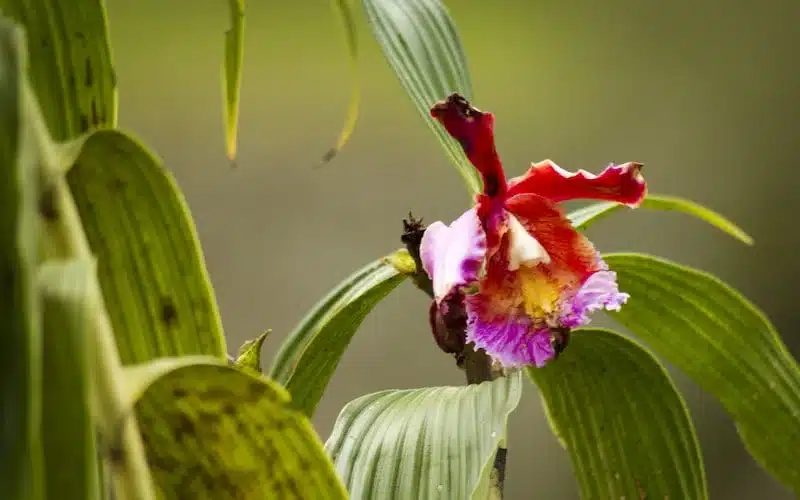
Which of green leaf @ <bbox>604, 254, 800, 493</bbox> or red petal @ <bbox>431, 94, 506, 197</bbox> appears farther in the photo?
green leaf @ <bbox>604, 254, 800, 493</bbox>

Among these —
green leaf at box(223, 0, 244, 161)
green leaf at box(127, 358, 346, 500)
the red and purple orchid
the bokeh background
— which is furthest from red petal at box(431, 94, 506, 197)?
the bokeh background

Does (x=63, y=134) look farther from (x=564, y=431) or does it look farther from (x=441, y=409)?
(x=564, y=431)

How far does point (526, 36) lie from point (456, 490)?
841mm

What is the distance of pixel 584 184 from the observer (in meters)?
0.47

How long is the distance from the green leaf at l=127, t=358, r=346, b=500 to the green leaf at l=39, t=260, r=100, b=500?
69mm

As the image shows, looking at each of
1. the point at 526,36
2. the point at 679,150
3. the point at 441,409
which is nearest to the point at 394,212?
the point at 526,36

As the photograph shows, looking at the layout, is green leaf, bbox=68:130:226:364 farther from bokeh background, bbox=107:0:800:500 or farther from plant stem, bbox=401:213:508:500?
bokeh background, bbox=107:0:800:500

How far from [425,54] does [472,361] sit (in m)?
0.20

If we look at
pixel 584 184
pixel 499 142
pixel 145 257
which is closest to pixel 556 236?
pixel 584 184

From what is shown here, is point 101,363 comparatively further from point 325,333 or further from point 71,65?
point 325,333

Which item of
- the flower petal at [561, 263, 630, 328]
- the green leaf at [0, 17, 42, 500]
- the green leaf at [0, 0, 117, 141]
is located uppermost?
the green leaf at [0, 0, 117, 141]

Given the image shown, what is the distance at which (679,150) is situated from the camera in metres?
1.12

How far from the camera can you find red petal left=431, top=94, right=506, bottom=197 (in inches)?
16.8

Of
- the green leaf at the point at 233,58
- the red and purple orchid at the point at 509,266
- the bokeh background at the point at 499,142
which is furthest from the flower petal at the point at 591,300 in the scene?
the bokeh background at the point at 499,142
